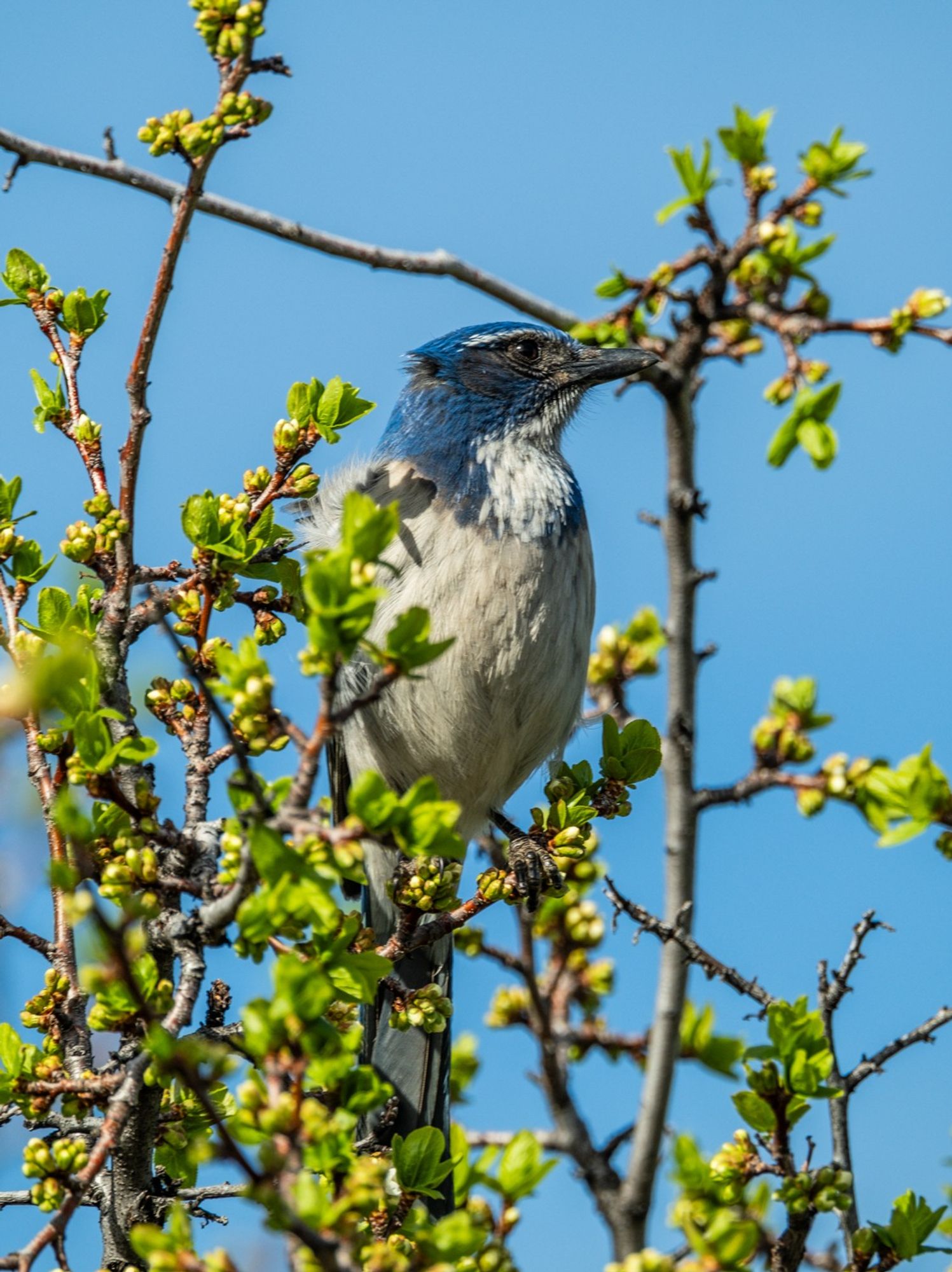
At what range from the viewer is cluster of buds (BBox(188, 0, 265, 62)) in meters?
2.99

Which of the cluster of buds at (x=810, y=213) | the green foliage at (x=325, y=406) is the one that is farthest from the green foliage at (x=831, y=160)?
the green foliage at (x=325, y=406)

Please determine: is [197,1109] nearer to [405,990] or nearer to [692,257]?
[405,990]

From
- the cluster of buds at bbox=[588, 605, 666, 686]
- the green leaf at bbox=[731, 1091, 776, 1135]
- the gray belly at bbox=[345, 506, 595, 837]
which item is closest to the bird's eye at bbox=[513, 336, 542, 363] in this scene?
the gray belly at bbox=[345, 506, 595, 837]

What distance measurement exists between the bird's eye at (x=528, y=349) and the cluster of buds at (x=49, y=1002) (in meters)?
3.61

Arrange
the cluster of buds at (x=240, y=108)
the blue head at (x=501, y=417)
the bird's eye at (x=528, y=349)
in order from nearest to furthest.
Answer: the cluster of buds at (x=240, y=108) → the blue head at (x=501, y=417) → the bird's eye at (x=528, y=349)

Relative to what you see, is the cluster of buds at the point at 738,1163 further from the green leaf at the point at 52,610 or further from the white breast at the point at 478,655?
the white breast at the point at 478,655

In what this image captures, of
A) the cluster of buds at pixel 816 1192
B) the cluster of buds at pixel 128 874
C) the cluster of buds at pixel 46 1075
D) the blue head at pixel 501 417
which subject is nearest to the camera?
the cluster of buds at pixel 128 874

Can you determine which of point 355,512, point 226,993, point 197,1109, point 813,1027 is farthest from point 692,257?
point 197,1109

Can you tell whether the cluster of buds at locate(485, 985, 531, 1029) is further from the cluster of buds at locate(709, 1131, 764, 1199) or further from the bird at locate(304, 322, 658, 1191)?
the cluster of buds at locate(709, 1131, 764, 1199)

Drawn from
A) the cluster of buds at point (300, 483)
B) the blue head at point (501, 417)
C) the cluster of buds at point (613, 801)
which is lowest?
the cluster of buds at point (613, 801)

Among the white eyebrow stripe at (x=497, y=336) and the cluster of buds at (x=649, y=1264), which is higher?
the white eyebrow stripe at (x=497, y=336)

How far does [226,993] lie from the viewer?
10.8 feet

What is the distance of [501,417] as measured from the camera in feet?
18.3

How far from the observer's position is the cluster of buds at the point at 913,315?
9.77ft
